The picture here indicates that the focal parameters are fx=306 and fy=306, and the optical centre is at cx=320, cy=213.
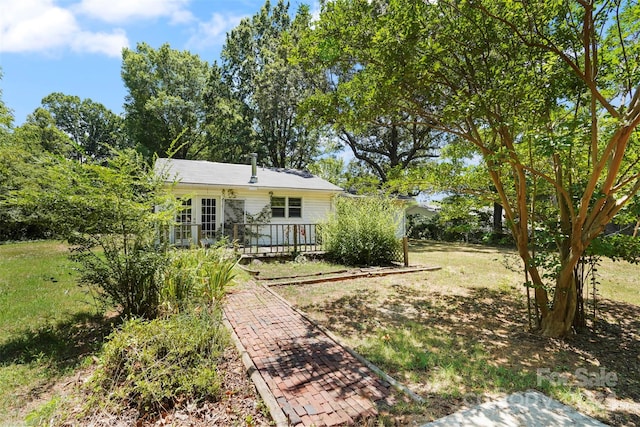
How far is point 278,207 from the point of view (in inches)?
564

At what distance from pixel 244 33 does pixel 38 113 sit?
84.6 feet

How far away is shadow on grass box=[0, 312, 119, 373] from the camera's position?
364cm

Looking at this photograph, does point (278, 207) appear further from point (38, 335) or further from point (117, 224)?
point (38, 335)

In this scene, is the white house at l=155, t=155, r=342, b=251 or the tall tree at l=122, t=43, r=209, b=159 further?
the tall tree at l=122, t=43, r=209, b=159

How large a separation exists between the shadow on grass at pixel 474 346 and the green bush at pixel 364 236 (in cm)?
371

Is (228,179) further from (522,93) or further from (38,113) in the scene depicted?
(38,113)

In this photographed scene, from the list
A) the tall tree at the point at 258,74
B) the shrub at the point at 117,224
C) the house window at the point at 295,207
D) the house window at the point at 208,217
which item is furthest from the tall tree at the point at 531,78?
the tall tree at the point at 258,74

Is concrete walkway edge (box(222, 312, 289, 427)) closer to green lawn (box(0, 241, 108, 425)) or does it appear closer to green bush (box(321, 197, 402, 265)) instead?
green lawn (box(0, 241, 108, 425))

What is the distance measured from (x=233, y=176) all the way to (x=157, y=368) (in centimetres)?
1185

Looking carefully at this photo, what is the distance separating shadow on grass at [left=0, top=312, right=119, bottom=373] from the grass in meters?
3.15

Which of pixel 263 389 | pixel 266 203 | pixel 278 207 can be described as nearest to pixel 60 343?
pixel 263 389

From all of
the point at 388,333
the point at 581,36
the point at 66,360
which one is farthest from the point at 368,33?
the point at 66,360

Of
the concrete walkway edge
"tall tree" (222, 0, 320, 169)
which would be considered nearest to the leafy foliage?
the concrete walkway edge

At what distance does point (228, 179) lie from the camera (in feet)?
43.9
